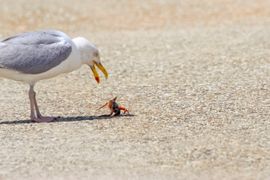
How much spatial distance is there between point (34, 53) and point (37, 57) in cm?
6

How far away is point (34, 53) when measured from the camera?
376 inches

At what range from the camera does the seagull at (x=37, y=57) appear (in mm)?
9508

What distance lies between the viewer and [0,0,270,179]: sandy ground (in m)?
7.66

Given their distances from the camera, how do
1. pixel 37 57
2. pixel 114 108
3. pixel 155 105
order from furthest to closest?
pixel 155 105, pixel 114 108, pixel 37 57

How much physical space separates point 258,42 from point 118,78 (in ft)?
11.7

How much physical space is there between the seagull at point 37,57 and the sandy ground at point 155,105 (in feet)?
1.81

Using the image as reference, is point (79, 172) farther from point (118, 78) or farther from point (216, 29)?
point (216, 29)

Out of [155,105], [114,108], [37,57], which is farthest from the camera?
[155,105]

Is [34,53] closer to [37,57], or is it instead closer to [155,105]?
[37,57]

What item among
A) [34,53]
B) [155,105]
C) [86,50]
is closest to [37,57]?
[34,53]

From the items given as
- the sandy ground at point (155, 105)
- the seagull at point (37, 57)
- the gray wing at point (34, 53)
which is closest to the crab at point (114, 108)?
the sandy ground at point (155, 105)

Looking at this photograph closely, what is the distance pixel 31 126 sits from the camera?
938 cm

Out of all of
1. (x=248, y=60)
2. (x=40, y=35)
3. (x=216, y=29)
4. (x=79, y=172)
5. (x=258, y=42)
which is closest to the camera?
(x=79, y=172)

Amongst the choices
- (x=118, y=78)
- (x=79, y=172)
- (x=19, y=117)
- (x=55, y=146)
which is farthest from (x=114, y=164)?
(x=118, y=78)
